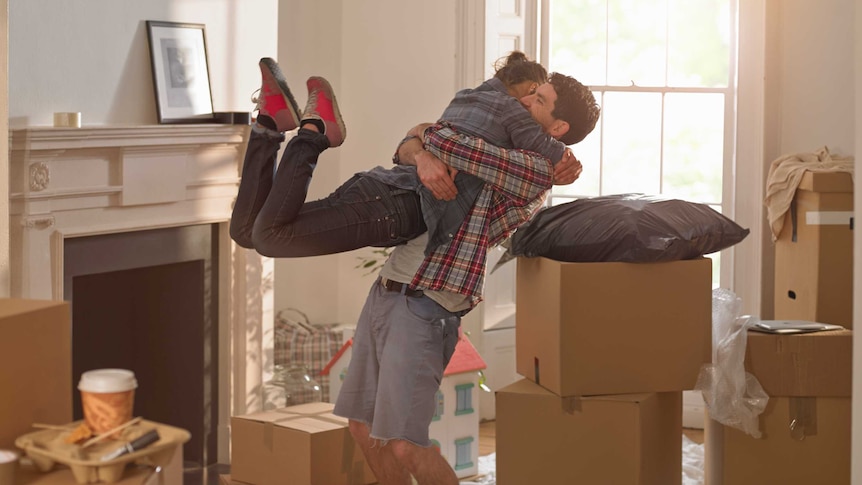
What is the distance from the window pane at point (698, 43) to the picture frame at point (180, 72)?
2009 millimetres

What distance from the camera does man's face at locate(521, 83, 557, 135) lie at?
106 inches

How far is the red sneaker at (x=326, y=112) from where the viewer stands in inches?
98.6

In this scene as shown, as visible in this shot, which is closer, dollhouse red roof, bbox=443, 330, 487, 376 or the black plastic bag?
the black plastic bag

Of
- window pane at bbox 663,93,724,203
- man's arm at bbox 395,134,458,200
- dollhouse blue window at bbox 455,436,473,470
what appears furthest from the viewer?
window pane at bbox 663,93,724,203

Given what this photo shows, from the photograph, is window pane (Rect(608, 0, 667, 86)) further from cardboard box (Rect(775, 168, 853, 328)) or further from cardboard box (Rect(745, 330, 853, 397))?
cardboard box (Rect(745, 330, 853, 397))

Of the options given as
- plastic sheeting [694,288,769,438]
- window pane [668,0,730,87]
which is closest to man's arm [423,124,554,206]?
plastic sheeting [694,288,769,438]

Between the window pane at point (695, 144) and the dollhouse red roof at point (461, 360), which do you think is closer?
the dollhouse red roof at point (461, 360)

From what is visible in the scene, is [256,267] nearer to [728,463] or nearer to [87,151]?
[87,151]

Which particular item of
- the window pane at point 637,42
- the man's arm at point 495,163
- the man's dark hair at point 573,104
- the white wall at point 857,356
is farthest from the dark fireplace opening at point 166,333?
the white wall at point 857,356

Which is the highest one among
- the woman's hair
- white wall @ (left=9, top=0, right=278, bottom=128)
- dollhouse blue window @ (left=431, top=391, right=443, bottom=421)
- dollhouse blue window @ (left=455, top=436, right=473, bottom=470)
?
white wall @ (left=9, top=0, right=278, bottom=128)

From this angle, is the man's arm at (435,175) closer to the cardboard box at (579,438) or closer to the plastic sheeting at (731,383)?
the cardboard box at (579,438)

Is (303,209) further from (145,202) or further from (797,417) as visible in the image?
(797,417)

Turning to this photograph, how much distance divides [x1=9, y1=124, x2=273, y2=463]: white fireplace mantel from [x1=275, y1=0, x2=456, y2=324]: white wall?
634 mm

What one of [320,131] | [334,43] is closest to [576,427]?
[320,131]
